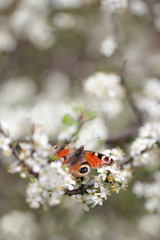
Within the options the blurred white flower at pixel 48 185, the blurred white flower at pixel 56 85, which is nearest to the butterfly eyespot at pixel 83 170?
the blurred white flower at pixel 48 185

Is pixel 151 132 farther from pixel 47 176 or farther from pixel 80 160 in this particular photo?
pixel 47 176

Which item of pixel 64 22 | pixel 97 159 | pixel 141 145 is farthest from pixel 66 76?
pixel 97 159

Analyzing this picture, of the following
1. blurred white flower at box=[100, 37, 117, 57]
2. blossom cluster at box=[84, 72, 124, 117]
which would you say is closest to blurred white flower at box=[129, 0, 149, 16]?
blurred white flower at box=[100, 37, 117, 57]

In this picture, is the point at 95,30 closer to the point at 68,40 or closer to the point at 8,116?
the point at 68,40

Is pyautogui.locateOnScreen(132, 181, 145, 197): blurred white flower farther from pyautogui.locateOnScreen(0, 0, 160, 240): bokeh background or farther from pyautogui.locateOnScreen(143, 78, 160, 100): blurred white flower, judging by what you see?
pyautogui.locateOnScreen(143, 78, 160, 100): blurred white flower

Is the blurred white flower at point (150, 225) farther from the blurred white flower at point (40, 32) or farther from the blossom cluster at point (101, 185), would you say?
the blurred white flower at point (40, 32)

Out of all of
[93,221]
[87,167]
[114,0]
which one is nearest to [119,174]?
[87,167]

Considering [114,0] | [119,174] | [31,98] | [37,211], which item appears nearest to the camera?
[119,174]
